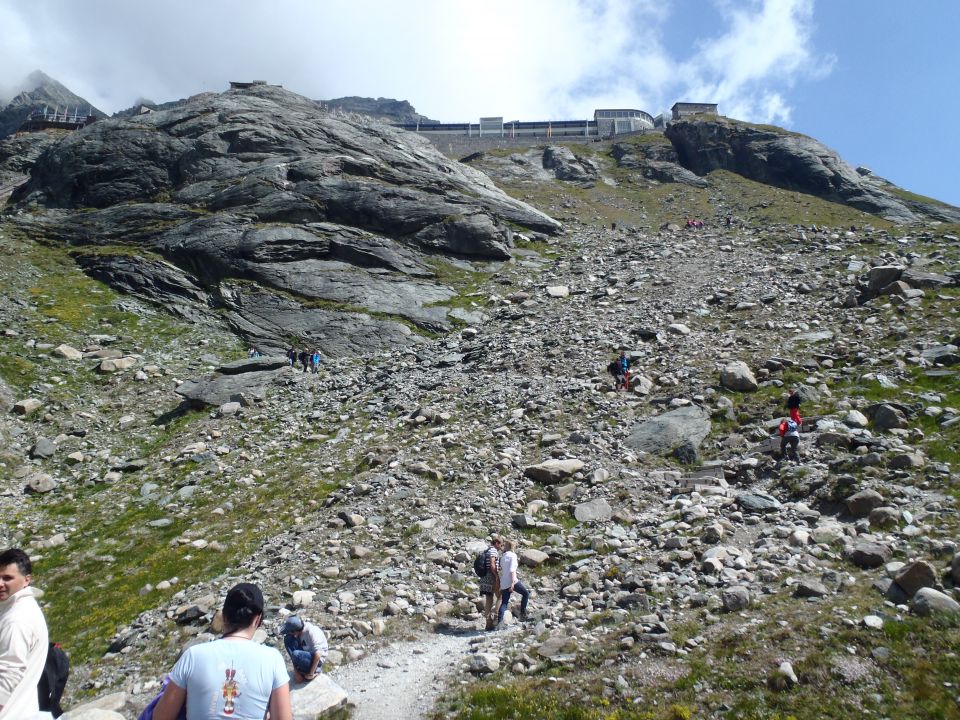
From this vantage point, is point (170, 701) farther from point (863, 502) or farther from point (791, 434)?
point (791, 434)

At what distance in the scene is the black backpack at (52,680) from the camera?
5438 millimetres

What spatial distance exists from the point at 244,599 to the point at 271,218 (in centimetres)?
4636

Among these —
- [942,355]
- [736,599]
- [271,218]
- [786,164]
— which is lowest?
[736,599]

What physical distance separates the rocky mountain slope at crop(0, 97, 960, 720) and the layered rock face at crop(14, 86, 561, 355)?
1.01m

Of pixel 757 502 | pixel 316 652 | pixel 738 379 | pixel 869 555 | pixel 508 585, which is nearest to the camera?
pixel 316 652

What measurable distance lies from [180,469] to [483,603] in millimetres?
15158

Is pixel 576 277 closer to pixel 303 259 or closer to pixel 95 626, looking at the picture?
pixel 303 259

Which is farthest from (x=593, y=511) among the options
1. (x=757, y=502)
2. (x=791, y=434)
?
(x=791, y=434)

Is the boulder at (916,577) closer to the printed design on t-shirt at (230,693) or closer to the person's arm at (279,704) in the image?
the person's arm at (279,704)

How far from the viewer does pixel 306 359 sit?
32.6 meters

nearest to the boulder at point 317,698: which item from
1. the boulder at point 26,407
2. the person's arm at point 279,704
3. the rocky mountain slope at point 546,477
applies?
the rocky mountain slope at point 546,477

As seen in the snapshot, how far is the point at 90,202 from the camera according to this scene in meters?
50.3

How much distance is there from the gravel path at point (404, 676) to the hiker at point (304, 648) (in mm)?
702

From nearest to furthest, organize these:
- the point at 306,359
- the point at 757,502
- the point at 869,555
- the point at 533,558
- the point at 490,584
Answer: the point at 869,555
the point at 490,584
the point at 533,558
the point at 757,502
the point at 306,359
